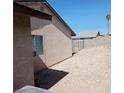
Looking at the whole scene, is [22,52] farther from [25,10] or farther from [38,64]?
Result: [38,64]

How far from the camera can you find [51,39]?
14039 mm

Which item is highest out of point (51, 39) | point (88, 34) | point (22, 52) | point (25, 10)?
point (88, 34)

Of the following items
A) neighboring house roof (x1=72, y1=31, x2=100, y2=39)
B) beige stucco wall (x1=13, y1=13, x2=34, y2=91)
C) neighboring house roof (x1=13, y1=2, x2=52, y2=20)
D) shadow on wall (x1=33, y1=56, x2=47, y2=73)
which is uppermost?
neighboring house roof (x1=72, y1=31, x2=100, y2=39)

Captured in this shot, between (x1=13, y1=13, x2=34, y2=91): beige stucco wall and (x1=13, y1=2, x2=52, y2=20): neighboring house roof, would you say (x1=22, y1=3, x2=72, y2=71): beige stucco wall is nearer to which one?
(x1=13, y1=13, x2=34, y2=91): beige stucco wall

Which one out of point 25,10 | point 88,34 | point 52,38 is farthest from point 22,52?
point 88,34

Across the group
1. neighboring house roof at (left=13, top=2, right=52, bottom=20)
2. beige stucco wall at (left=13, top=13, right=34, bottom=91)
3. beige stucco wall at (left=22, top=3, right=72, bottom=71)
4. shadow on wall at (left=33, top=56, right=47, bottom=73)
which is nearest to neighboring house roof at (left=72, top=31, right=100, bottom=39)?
beige stucco wall at (left=22, top=3, right=72, bottom=71)

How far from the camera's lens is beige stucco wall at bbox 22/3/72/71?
11786 millimetres

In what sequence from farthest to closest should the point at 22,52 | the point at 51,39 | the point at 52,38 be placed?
the point at 52,38 < the point at 51,39 < the point at 22,52

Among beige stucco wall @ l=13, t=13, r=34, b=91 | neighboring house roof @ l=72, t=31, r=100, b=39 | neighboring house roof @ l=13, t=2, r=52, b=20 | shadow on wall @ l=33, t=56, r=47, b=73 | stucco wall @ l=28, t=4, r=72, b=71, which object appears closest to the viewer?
neighboring house roof @ l=13, t=2, r=52, b=20

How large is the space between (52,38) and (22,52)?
26.6ft
